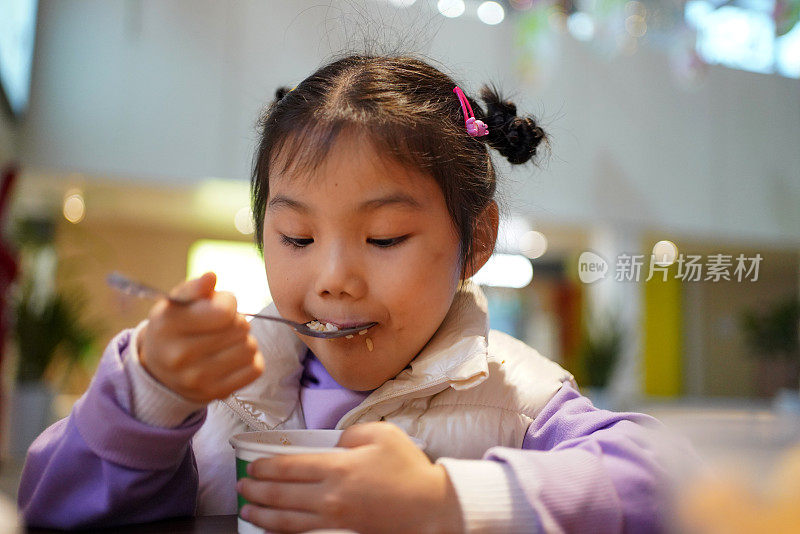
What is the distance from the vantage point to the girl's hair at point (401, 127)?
0.73 m

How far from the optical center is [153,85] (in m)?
4.12

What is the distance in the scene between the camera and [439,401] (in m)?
0.75

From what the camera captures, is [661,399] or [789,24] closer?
[789,24]

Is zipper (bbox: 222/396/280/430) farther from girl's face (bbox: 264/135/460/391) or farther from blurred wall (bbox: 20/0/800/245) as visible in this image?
blurred wall (bbox: 20/0/800/245)

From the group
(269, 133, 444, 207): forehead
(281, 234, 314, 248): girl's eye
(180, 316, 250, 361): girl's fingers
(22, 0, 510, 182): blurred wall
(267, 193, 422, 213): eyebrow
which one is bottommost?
(180, 316, 250, 361): girl's fingers

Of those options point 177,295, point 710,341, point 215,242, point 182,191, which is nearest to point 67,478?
point 177,295

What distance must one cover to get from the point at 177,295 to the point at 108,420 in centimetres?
14

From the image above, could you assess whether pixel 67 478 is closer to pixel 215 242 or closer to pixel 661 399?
pixel 661 399

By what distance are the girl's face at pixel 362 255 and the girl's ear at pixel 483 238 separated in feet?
0.30

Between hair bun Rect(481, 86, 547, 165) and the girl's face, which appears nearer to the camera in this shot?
the girl's face

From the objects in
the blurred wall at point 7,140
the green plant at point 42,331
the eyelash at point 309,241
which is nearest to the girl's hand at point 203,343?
the eyelash at point 309,241

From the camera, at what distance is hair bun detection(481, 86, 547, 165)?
91cm

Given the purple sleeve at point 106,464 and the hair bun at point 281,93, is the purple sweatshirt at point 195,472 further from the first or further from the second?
the hair bun at point 281,93

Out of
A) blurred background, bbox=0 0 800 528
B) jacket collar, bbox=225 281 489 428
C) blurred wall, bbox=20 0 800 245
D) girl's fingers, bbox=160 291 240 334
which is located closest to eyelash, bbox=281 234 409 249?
jacket collar, bbox=225 281 489 428
